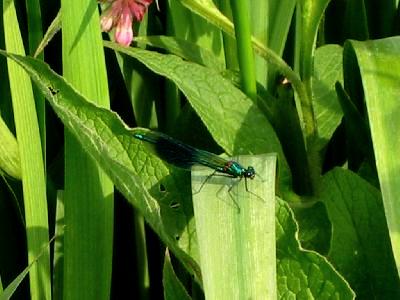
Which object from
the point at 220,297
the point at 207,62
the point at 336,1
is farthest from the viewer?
the point at 336,1

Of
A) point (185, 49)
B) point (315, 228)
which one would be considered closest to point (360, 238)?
point (315, 228)

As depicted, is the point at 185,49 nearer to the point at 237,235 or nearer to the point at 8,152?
the point at 8,152

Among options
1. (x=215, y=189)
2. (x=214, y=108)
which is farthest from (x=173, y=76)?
(x=215, y=189)

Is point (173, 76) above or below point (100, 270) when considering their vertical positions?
above

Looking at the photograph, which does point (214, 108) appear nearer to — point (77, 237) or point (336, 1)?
point (77, 237)

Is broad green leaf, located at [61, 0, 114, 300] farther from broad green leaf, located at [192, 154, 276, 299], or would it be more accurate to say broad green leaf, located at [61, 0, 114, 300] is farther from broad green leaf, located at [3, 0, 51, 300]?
broad green leaf, located at [192, 154, 276, 299]

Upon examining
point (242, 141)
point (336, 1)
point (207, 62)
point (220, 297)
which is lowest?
point (220, 297)

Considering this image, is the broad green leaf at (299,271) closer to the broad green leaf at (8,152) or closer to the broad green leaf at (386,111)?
the broad green leaf at (386,111)

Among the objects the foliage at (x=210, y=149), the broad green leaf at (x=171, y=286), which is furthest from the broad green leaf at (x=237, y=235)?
the broad green leaf at (x=171, y=286)
